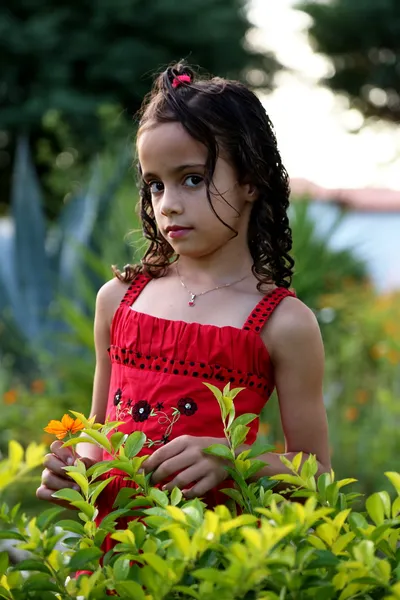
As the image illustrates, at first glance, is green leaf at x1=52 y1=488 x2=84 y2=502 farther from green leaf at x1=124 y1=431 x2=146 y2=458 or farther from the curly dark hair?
the curly dark hair

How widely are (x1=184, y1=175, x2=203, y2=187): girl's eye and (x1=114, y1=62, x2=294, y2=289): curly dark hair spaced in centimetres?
2

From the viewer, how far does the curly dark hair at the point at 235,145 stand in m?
1.69

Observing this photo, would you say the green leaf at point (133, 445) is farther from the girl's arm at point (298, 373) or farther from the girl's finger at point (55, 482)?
the girl's arm at point (298, 373)

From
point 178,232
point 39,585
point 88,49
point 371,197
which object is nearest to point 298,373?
point 178,232

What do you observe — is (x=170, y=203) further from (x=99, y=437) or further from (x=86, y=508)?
(x=86, y=508)

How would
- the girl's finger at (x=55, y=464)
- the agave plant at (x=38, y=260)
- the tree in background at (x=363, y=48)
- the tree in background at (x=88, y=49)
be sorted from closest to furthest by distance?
the girl's finger at (x=55, y=464), the agave plant at (x=38, y=260), the tree in background at (x=88, y=49), the tree in background at (x=363, y=48)

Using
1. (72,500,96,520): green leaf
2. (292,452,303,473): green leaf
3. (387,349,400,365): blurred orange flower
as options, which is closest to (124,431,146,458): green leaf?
(72,500,96,520): green leaf

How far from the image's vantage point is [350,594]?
42.0 inches

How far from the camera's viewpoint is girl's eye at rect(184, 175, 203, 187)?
1656 millimetres

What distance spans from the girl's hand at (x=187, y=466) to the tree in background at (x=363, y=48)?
24.8m

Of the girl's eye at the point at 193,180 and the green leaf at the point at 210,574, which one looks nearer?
the green leaf at the point at 210,574

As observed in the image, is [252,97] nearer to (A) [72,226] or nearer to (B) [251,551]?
(B) [251,551]

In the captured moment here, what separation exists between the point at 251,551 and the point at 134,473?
329 mm

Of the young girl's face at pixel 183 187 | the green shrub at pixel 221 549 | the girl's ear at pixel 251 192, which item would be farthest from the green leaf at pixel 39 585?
the girl's ear at pixel 251 192
